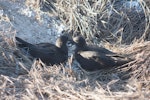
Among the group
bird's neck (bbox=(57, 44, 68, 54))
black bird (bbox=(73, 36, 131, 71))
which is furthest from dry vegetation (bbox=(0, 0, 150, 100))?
bird's neck (bbox=(57, 44, 68, 54))

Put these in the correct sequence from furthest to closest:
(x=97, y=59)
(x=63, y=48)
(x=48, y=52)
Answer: (x=63, y=48), (x=48, y=52), (x=97, y=59)

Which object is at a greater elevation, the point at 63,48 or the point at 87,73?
the point at 63,48

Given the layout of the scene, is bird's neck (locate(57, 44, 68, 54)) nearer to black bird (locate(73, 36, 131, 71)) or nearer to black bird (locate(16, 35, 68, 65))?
black bird (locate(16, 35, 68, 65))

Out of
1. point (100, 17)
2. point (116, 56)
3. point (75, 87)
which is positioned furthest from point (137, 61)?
point (100, 17)

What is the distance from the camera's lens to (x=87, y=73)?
7762 millimetres

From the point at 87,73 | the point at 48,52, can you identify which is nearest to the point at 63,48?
the point at 48,52

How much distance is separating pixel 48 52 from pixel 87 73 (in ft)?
2.32

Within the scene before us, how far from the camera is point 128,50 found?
8.23 metres

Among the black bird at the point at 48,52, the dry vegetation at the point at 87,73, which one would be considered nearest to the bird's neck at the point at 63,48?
the black bird at the point at 48,52

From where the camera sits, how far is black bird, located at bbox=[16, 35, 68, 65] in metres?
7.85

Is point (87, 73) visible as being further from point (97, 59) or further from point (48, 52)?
point (48, 52)

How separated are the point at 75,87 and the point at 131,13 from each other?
11.7 feet

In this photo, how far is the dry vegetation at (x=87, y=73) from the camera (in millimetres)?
6527

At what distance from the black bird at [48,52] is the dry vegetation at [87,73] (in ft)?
0.54
